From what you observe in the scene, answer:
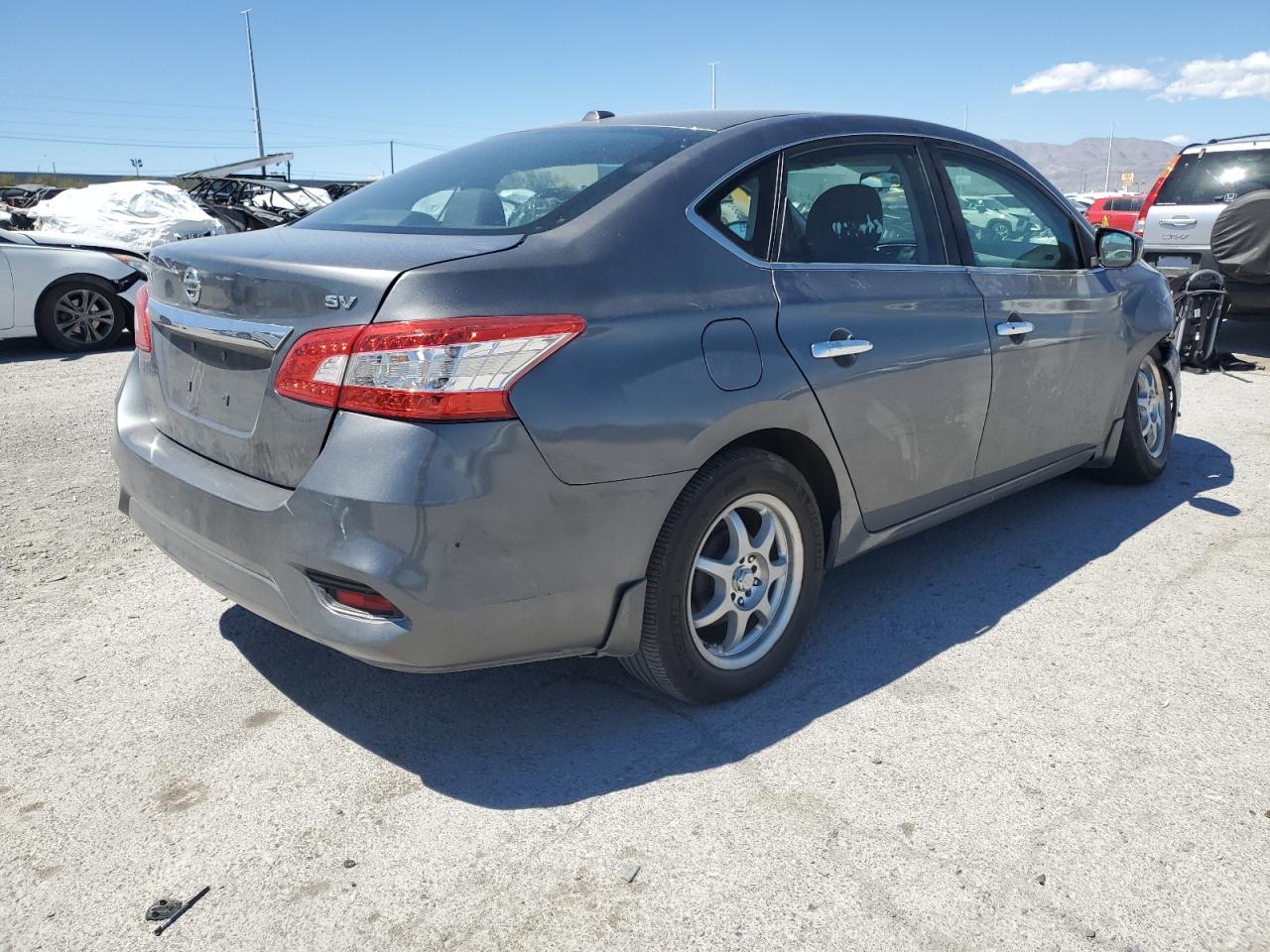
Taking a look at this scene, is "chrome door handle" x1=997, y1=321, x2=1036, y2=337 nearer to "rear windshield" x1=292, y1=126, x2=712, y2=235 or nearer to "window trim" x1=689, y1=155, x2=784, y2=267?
"window trim" x1=689, y1=155, x2=784, y2=267

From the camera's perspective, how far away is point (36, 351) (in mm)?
9305

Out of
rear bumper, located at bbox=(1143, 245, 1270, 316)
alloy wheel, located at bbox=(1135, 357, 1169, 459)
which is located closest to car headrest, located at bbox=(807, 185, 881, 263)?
alloy wheel, located at bbox=(1135, 357, 1169, 459)

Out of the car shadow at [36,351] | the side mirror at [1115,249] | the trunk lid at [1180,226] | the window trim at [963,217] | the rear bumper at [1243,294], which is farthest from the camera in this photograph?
the trunk lid at [1180,226]

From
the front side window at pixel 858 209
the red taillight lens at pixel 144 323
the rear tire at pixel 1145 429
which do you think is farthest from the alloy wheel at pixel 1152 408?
the red taillight lens at pixel 144 323

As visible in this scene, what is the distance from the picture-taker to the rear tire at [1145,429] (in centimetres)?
480

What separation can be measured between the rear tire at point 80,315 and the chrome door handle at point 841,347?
830 centimetres

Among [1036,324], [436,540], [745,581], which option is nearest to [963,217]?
[1036,324]

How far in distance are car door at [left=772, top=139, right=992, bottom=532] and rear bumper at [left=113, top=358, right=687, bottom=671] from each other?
2.51 feet

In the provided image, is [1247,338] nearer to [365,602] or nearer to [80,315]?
[365,602]

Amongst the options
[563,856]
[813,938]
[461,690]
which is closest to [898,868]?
[813,938]

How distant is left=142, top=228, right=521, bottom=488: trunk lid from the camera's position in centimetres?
232

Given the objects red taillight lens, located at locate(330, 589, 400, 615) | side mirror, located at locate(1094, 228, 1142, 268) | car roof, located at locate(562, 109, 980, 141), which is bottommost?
red taillight lens, located at locate(330, 589, 400, 615)

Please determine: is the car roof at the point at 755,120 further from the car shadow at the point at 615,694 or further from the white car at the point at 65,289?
the white car at the point at 65,289

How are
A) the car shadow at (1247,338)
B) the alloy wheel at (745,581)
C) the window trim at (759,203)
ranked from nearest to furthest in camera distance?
the window trim at (759,203), the alloy wheel at (745,581), the car shadow at (1247,338)
